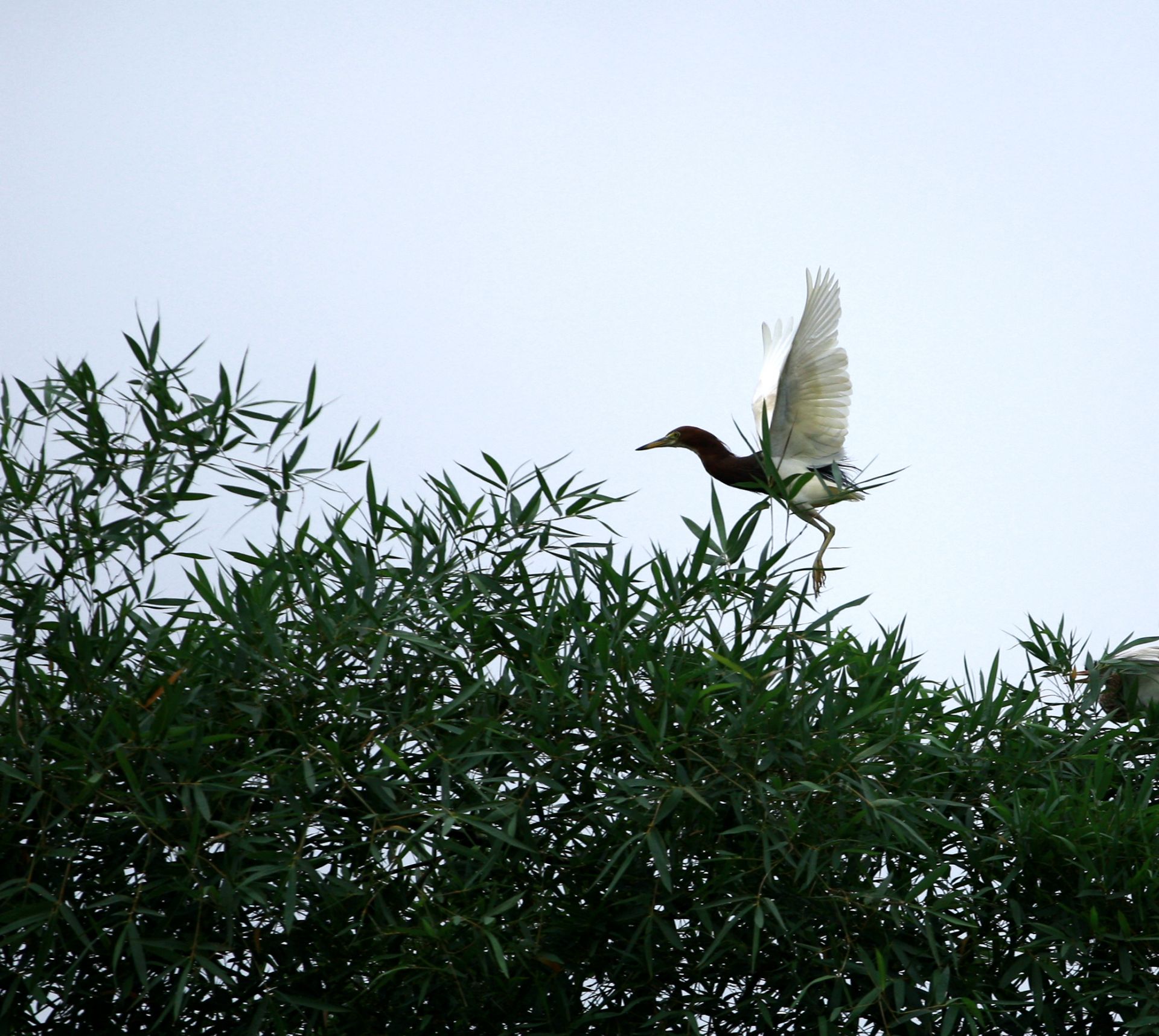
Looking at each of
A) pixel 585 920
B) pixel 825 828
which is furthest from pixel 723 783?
pixel 585 920

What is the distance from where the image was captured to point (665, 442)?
3.89m

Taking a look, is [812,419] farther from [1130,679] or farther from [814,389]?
[1130,679]

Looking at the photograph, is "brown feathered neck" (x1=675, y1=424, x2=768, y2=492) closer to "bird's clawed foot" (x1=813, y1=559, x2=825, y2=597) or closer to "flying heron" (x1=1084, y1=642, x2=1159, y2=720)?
"bird's clawed foot" (x1=813, y1=559, x2=825, y2=597)

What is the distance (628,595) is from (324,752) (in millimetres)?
769

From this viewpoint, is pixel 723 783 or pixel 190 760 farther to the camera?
pixel 723 783

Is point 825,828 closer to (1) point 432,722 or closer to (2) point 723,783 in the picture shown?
(2) point 723,783

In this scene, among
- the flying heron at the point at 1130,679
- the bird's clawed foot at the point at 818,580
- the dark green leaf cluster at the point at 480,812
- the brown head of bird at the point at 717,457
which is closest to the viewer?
the dark green leaf cluster at the point at 480,812

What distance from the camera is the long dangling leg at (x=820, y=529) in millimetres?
3312

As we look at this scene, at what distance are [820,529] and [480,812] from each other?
1440 millimetres

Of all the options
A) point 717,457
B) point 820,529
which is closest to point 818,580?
point 820,529

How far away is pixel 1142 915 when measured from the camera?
2.65m

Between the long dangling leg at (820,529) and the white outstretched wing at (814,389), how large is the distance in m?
0.17

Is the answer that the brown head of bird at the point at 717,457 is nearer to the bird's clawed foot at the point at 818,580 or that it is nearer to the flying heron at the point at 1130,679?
the bird's clawed foot at the point at 818,580

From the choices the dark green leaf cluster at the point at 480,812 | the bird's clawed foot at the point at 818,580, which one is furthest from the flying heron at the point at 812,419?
the dark green leaf cluster at the point at 480,812
